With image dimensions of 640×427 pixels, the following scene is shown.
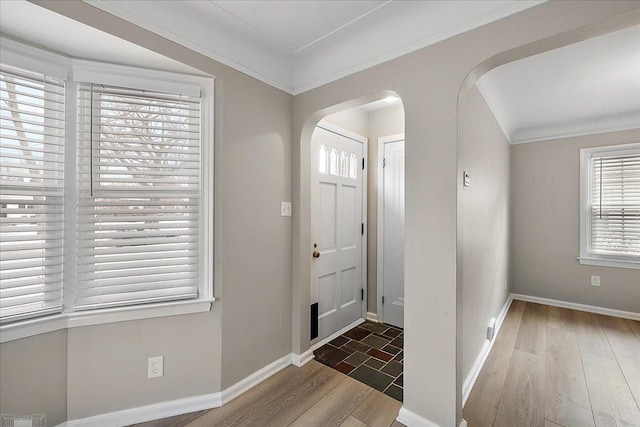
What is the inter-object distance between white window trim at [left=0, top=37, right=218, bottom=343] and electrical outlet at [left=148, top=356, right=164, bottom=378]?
10.6 inches

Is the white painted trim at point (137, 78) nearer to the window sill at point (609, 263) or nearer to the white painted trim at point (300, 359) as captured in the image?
the white painted trim at point (300, 359)

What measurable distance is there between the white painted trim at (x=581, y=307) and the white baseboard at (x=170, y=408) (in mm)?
3935

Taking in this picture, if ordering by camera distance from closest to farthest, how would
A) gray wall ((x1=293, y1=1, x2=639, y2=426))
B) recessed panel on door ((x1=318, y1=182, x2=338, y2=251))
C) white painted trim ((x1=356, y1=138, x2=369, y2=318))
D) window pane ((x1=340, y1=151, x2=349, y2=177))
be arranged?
gray wall ((x1=293, y1=1, x2=639, y2=426))
recessed panel on door ((x1=318, y1=182, x2=338, y2=251))
window pane ((x1=340, y1=151, x2=349, y2=177))
white painted trim ((x1=356, y1=138, x2=369, y2=318))

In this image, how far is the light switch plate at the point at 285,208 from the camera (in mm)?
2258

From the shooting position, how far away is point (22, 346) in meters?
1.42

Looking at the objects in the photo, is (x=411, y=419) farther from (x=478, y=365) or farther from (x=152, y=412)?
(x=152, y=412)

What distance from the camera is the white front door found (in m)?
2.65

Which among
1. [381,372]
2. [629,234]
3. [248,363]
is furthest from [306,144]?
[629,234]

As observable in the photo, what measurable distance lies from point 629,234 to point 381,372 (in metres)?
3.56

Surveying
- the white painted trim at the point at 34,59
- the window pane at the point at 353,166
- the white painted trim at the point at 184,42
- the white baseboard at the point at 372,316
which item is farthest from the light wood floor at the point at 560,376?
the white painted trim at the point at 34,59

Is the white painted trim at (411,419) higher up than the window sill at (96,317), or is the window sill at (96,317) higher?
the window sill at (96,317)

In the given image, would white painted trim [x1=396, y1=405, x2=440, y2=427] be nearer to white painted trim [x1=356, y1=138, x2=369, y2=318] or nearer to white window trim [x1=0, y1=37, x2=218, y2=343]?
white window trim [x1=0, y1=37, x2=218, y2=343]

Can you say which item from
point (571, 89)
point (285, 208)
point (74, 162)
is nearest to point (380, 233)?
point (285, 208)

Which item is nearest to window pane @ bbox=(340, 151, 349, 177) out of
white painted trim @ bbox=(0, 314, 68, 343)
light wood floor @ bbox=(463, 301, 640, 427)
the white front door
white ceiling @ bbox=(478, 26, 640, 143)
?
the white front door
